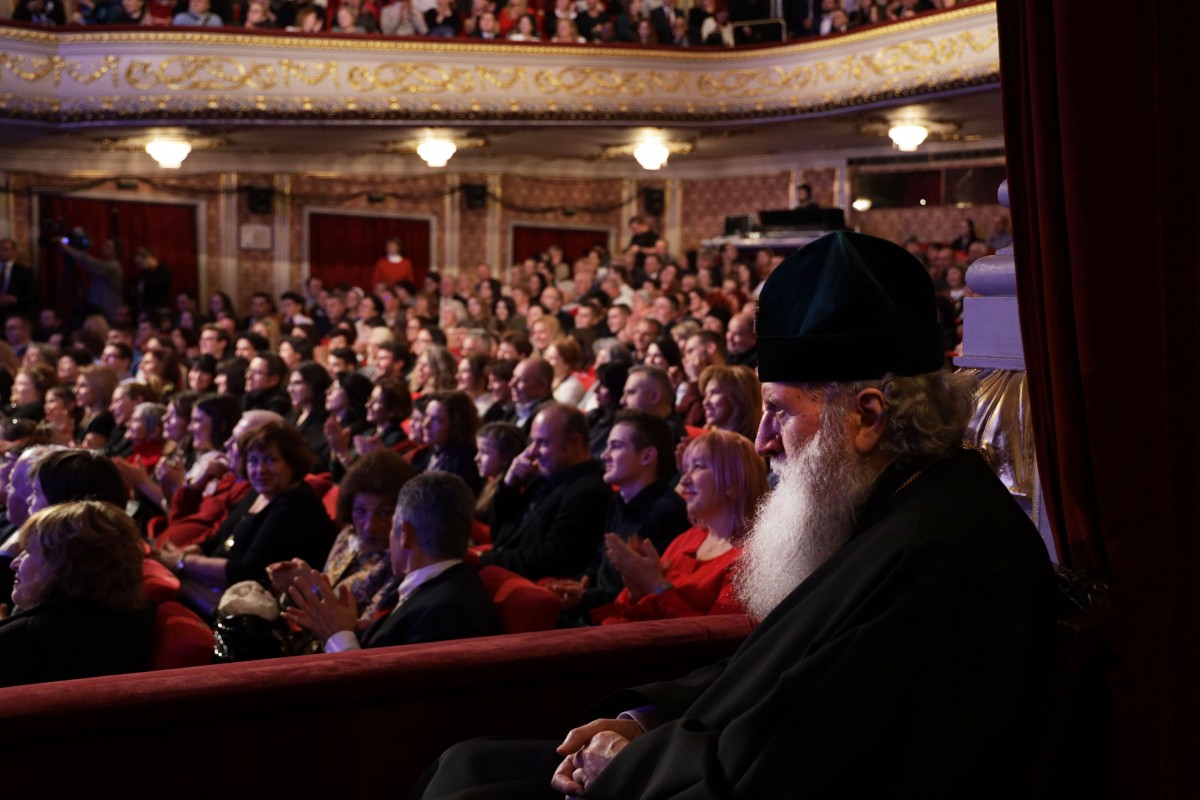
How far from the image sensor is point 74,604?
2.79 metres

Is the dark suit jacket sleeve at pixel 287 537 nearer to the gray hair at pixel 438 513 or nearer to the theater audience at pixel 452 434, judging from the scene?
the theater audience at pixel 452 434

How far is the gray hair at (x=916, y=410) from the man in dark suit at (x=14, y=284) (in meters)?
12.1

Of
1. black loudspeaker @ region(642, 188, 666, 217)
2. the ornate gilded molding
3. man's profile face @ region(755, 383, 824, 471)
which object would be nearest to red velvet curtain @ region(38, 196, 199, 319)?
the ornate gilded molding

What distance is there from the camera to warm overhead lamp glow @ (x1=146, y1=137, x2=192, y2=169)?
12.2 m

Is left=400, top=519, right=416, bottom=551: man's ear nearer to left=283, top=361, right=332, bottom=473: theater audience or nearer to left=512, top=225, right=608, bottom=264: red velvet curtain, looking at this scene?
left=283, top=361, right=332, bottom=473: theater audience

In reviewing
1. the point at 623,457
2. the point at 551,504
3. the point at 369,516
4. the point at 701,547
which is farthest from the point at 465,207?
the point at 701,547

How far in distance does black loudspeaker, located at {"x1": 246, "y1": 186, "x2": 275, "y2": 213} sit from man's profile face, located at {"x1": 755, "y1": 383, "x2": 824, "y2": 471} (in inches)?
563

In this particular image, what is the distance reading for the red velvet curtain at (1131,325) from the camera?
6.15 feet

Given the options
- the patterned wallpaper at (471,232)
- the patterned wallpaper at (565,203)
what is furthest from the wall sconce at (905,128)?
the patterned wallpaper at (471,232)

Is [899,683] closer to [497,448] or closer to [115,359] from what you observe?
[497,448]

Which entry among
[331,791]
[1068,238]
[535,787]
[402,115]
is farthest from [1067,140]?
[402,115]

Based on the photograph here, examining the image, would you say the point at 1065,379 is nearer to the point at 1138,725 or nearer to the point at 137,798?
the point at 1138,725

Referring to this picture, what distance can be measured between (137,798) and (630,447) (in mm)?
2270

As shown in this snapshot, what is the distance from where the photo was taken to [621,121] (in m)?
12.0
